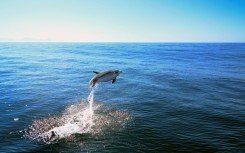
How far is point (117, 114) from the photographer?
2920 cm

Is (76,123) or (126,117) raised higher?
(126,117)

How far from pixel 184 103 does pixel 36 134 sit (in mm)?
20755

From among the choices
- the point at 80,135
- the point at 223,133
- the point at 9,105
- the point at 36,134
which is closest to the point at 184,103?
the point at 223,133

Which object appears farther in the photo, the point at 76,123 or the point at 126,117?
the point at 126,117

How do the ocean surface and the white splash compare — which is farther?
the white splash

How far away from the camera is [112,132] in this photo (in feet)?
78.3

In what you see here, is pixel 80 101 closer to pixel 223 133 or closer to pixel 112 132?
pixel 112 132

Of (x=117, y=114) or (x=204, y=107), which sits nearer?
(x=117, y=114)

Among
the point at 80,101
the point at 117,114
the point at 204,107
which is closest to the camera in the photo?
the point at 117,114

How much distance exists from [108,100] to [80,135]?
42.2ft

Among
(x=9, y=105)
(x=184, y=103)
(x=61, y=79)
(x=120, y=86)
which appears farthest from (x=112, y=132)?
(x=61, y=79)

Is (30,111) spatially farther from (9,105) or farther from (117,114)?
(117,114)

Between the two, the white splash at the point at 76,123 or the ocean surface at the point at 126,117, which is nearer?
the ocean surface at the point at 126,117

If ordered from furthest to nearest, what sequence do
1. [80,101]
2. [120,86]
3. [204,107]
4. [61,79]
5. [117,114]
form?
[61,79]
[120,86]
[80,101]
[204,107]
[117,114]
